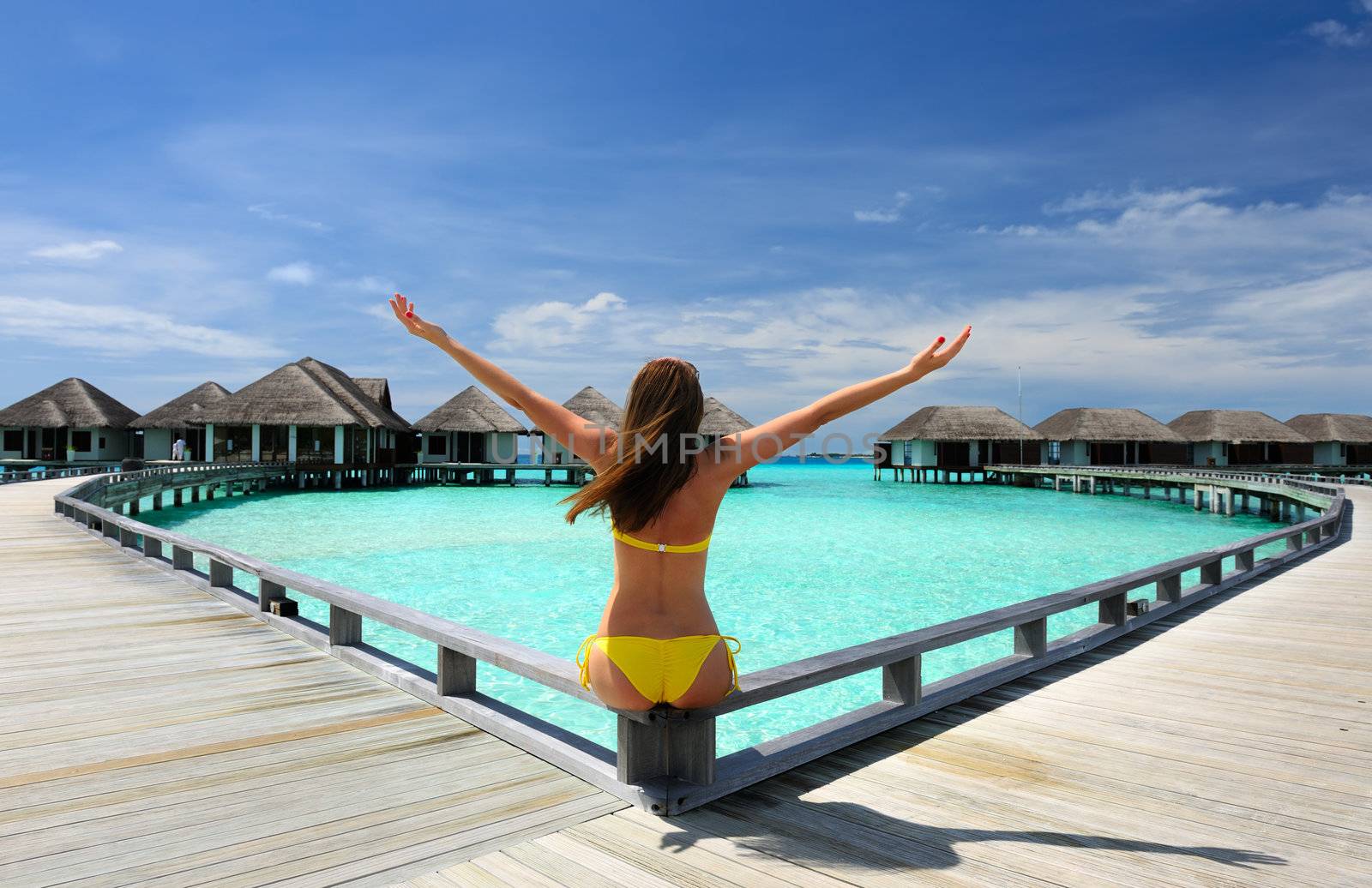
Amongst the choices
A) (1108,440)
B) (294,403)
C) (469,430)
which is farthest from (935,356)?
(1108,440)

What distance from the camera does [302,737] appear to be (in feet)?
10.8

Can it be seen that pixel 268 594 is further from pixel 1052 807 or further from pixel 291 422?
pixel 291 422

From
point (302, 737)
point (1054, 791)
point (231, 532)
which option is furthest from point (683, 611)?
point (231, 532)

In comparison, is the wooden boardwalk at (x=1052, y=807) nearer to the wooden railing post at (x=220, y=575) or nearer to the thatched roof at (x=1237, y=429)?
the wooden railing post at (x=220, y=575)

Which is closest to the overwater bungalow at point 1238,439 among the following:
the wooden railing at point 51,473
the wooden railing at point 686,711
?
the wooden railing at point 686,711

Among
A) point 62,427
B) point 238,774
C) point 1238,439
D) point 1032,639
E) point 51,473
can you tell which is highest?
point 62,427

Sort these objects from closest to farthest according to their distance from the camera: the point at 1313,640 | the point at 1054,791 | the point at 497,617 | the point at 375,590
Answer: the point at 1054,791, the point at 1313,640, the point at 497,617, the point at 375,590

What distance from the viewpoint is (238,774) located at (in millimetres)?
2910

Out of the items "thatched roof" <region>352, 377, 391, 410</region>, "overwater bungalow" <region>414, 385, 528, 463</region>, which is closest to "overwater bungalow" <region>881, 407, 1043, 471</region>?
"overwater bungalow" <region>414, 385, 528, 463</region>

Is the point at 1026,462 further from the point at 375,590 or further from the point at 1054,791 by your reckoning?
the point at 1054,791

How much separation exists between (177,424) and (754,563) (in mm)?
33257

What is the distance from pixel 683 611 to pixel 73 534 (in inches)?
504

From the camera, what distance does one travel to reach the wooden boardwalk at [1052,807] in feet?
7.03

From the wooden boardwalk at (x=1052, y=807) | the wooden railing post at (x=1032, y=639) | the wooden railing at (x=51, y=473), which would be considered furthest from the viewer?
the wooden railing at (x=51, y=473)
